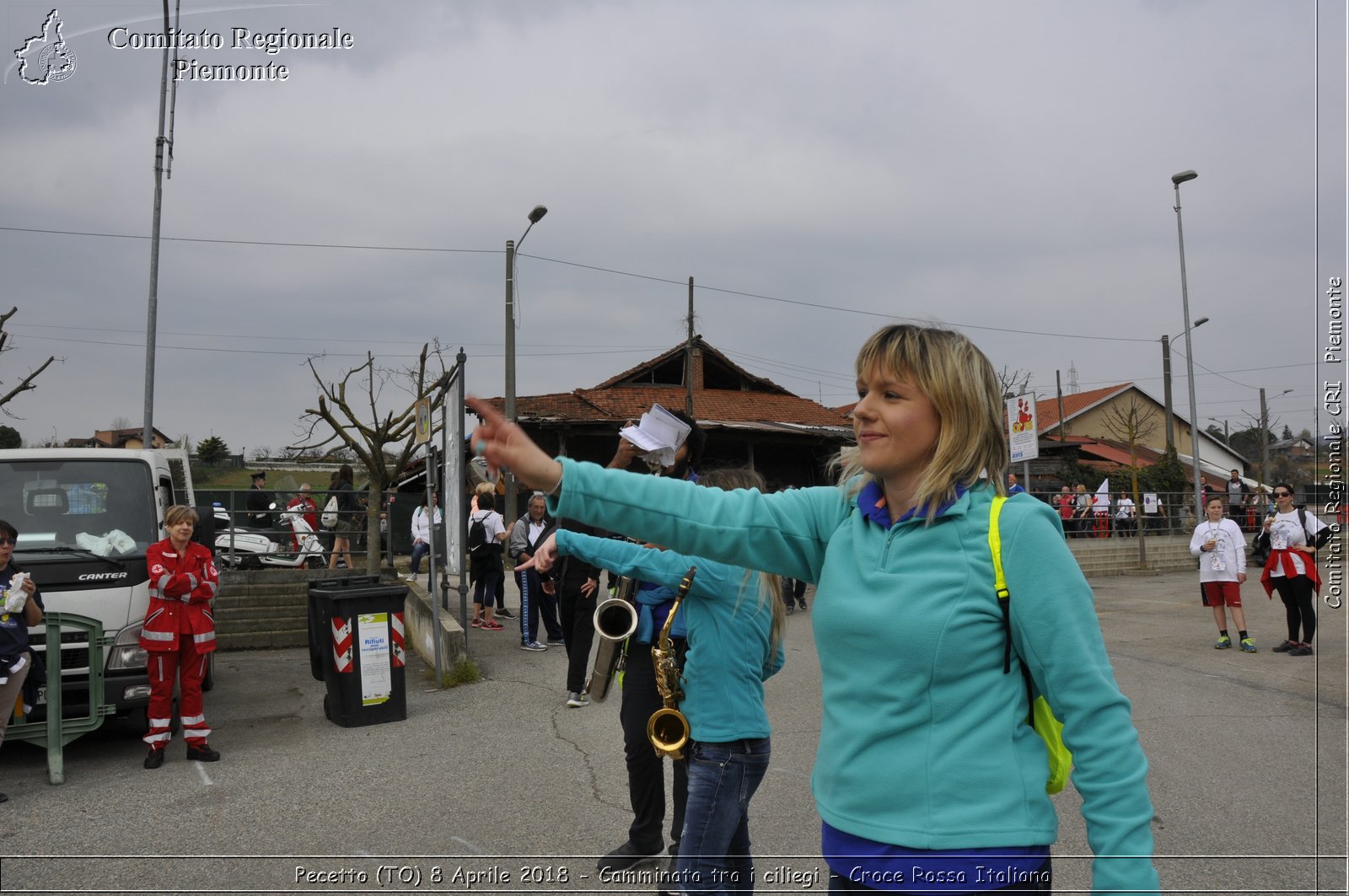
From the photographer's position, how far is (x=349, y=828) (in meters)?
5.57

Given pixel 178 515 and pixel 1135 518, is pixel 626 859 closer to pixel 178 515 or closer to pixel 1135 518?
pixel 178 515

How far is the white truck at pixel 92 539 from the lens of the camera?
7.27m

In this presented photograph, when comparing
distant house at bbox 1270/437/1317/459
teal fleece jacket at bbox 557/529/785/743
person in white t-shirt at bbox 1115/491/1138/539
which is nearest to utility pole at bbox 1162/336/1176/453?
person in white t-shirt at bbox 1115/491/1138/539

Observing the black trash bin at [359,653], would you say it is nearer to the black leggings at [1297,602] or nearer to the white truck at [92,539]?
the white truck at [92,539]

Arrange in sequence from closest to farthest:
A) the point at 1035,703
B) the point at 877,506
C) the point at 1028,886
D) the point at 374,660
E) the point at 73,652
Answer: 1. the point at 1028,886
2. the point at 1035,703
3. the point at 877,506
4. the point at 73,652
5. the point at 374,660

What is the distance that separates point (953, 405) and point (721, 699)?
198cm

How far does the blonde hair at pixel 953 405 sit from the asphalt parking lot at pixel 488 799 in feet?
10.6

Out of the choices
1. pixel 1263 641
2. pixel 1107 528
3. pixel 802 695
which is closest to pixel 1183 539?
pixel 1107 528

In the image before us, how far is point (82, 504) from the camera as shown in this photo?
27.0 feet

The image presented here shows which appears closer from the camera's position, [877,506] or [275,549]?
[877,506]

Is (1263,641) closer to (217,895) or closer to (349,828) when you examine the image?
(349,828)

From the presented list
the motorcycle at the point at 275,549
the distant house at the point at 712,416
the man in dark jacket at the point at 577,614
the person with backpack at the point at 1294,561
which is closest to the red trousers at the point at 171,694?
the man in dark jacket at the point at 577,614

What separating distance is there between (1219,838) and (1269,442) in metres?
47.2

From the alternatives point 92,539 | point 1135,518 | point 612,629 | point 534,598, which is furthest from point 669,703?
point 1135,518
